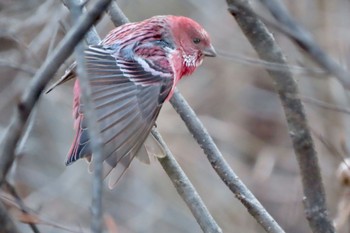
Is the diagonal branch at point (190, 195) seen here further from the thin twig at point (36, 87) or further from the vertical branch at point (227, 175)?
the thin twig at point (36, 87)

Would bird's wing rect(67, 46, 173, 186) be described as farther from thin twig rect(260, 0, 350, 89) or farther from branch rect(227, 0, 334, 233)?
thin twig rect(260, 0, 350, 89)

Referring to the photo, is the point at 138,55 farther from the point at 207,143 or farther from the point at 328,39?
the point at 328,39

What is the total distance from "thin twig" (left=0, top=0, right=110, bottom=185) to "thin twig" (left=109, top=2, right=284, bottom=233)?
1.93 meters

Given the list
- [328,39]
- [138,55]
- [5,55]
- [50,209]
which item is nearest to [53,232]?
[50,209]

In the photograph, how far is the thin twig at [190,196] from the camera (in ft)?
13.5

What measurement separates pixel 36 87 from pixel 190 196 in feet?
7.00

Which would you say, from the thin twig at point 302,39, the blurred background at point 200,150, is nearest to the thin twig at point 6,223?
the thin twig at point 302,39

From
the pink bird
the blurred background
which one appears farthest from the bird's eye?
the blurred background

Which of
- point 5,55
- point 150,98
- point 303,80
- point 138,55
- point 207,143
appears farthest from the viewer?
point 303,80

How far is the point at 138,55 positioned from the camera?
5.12 metres

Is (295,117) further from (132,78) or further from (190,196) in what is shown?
(132,78)

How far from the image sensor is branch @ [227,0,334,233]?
3275 mm

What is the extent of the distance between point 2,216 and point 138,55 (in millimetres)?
3017

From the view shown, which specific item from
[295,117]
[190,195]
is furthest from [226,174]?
[295,117]
